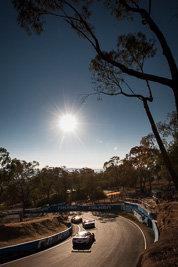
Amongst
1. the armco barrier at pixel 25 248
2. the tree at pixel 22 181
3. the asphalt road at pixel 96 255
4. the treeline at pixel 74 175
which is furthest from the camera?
the tree at pixel 22 181

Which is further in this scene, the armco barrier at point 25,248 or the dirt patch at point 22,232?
the dirt patch at point 22,232

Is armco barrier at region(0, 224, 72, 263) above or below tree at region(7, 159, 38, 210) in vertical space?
below

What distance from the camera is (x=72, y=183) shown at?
66.7 m

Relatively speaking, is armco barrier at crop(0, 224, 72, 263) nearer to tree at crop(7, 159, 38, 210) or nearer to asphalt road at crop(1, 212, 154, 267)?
asphalt road at crop(1, 212, 154, 267)

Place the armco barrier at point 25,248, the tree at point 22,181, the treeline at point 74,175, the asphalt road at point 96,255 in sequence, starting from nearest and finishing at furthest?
the asphalt road at point 96,255 → the armco barrier at point 25,248 → the treeline at point 74,175 → the tree at point 22,181

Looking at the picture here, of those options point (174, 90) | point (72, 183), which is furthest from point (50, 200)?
point (174, 90)

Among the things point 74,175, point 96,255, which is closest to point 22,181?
point 74,175

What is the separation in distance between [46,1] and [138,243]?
21075 mm

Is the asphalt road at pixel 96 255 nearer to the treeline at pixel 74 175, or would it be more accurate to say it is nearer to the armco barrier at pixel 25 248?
the armco barrier at pixel 25 248

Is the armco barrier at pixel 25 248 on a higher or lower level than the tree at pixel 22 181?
lower

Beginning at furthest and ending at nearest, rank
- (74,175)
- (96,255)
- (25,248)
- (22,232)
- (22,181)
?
(74,175)
(22,181)
(22,232)
(25,248)
(96,255)

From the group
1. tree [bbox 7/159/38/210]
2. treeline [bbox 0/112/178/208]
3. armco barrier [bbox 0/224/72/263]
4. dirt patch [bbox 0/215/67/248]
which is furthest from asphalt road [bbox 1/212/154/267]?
tree [bbox 7/159/38/210]

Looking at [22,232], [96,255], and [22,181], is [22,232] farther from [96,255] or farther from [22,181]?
[22,181]

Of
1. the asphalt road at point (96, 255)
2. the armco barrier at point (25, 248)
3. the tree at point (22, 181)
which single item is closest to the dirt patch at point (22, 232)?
the armco barrier at point (25, 248)
